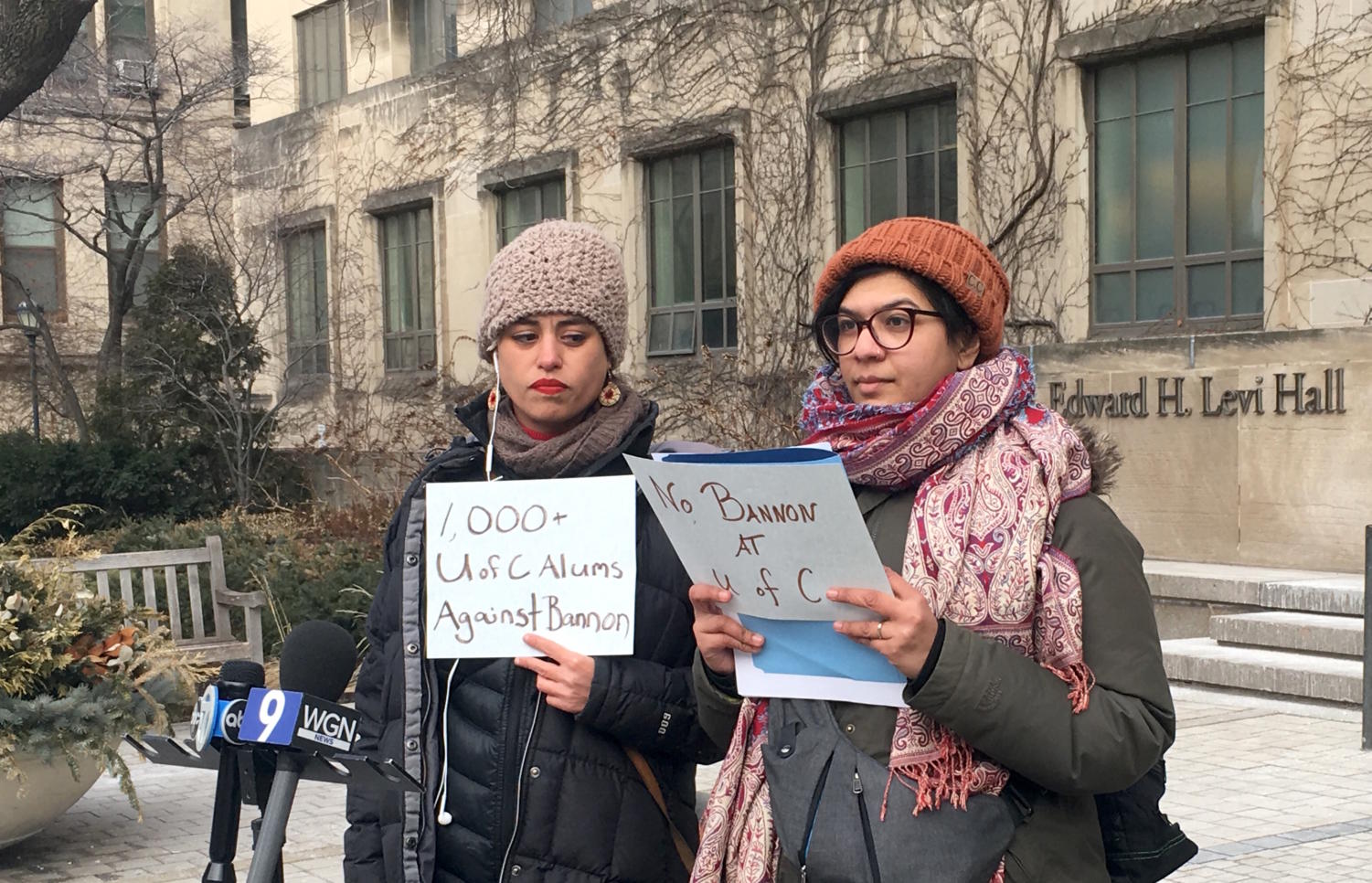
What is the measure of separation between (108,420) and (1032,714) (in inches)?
741

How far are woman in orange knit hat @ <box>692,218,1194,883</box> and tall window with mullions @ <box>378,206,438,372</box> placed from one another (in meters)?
18.6

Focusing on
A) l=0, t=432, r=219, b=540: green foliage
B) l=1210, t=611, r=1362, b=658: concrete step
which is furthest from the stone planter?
l=0, t=432, r=219, b=540: green foliage

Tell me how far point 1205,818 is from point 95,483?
14.6 meters

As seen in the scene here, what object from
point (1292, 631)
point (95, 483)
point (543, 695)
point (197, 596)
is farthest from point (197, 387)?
point (543, 695)

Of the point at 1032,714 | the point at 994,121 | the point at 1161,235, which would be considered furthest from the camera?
the point at 994,121

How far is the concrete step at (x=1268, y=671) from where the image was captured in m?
8.70

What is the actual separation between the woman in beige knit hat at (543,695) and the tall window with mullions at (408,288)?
58.8 ft

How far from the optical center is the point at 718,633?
2514 millimetres

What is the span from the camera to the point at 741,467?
2.28 meters

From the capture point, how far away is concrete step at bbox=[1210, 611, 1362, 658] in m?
9.16

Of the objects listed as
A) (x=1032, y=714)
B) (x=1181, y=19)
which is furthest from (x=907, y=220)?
(x=1181, y=19)

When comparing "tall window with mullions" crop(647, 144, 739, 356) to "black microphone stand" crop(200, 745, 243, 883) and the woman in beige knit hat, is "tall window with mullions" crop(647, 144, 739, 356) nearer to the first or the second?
the woman in beige knit hat

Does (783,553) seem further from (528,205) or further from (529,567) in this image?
(528,205)

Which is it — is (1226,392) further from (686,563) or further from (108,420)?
(108,420)
